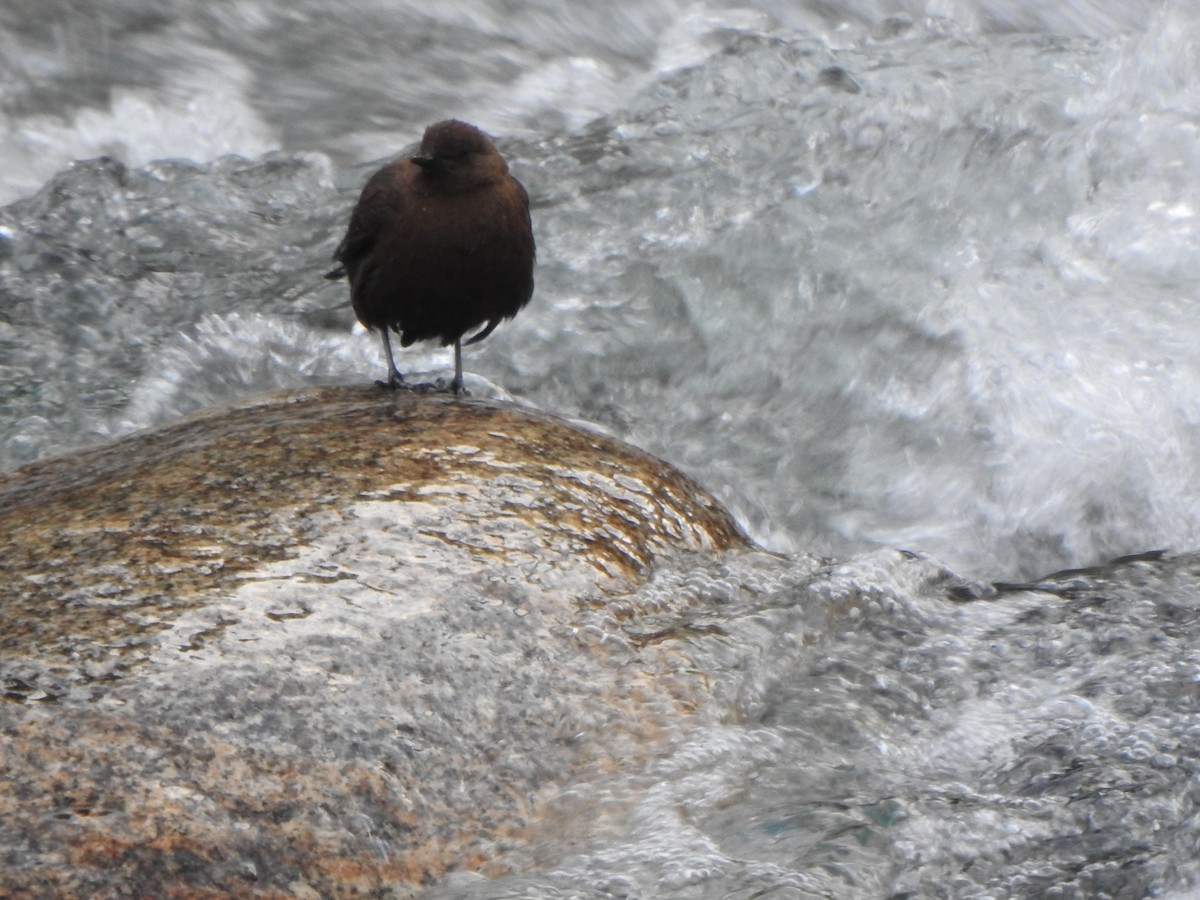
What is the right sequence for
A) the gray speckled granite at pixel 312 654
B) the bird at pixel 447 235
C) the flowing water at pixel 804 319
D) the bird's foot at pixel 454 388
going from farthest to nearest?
the bird's foot at pixel 454 388 < the bird at pixel 447 235 < the flowing water at pixel 804 319 < the gray speckled granite at pixel 312 654

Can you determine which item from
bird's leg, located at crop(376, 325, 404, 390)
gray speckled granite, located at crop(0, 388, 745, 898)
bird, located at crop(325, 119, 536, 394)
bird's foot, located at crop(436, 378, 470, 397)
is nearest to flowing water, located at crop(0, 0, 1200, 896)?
gray speckled granite, located at crop(0, 388, 745, 898)

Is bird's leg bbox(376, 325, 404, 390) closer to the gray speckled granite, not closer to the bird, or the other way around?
the bird

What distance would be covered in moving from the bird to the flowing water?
98 centimetres

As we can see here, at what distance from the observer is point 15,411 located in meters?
5.83

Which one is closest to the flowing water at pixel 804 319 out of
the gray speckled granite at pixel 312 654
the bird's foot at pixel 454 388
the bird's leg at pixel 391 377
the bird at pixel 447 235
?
the gray speckled granite at pixel 312 654

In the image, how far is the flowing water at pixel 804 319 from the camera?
3.52 metres

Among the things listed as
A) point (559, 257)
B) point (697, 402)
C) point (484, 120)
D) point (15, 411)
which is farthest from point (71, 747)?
point (484, 120)

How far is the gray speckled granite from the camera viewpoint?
2828mm

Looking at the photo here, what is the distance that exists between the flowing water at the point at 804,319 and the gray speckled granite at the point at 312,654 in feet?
0.64

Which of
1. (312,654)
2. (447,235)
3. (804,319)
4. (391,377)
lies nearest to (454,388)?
(391,377)

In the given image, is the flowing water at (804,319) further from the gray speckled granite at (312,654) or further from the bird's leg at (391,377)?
the bird's leg at (391,377)

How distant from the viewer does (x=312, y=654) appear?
3201 mm

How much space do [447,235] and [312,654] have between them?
70.2 inches

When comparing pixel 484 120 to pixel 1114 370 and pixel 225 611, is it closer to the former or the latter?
pixel 1114 370
